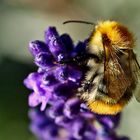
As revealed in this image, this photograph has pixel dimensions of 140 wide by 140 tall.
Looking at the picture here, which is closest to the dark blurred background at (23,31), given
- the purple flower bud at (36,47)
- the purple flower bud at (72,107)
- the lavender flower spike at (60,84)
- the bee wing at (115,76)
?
the lavender flower spike at (60,84)

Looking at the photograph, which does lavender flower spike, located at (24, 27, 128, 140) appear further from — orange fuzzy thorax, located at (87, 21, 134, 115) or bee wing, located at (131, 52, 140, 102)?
bee wing, located at (131, 52, 140, 102)

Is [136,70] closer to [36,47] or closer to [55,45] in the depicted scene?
[55,45]

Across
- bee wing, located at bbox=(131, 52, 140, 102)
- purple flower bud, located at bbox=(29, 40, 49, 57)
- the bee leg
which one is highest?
purple flower bud, located at bbox=(29, 40, 49, 57)

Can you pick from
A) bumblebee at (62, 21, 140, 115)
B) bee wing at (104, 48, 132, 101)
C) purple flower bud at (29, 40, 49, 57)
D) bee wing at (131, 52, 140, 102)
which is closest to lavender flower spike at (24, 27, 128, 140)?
purple flower bud at (29, 40, 49, 57)

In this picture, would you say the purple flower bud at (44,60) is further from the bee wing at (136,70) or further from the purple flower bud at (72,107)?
the bee wing at (136,70)

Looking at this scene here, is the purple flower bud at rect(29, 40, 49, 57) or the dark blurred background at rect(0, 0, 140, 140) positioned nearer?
the purple flower bud at rect(29, 40, 49, 57)

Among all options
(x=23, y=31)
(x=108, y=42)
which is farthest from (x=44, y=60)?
(x=23, y=31)

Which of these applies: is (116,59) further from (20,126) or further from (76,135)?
(20,126)
